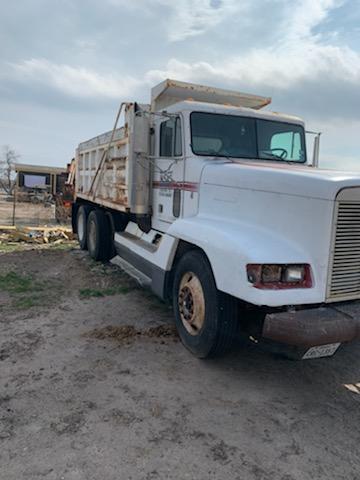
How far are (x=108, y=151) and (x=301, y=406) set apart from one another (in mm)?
5623

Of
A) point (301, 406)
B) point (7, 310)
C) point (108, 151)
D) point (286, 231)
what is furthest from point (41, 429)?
point (108, 151)

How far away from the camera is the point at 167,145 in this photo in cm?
564

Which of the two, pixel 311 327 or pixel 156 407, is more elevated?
pixel 311 327

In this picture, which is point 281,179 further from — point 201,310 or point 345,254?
point 201,310

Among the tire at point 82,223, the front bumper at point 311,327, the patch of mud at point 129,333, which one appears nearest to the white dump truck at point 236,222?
the front bumper at point 311,327

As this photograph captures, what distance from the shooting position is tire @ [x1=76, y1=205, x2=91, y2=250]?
9.63 meters

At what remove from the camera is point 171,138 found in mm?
5500

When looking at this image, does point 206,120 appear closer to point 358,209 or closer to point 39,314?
point 358,209

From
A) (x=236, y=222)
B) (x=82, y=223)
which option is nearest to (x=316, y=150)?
(x=236, y=222)

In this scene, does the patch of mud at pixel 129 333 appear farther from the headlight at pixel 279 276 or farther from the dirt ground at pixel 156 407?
the headlight at pixel 279 276

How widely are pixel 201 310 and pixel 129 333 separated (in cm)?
117

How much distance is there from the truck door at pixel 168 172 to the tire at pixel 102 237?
90.0 inches

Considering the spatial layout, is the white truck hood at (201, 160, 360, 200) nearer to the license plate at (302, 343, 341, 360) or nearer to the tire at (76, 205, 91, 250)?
the license plate at (302, 343, 341, 360)

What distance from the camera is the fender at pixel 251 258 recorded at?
3.26 meters
